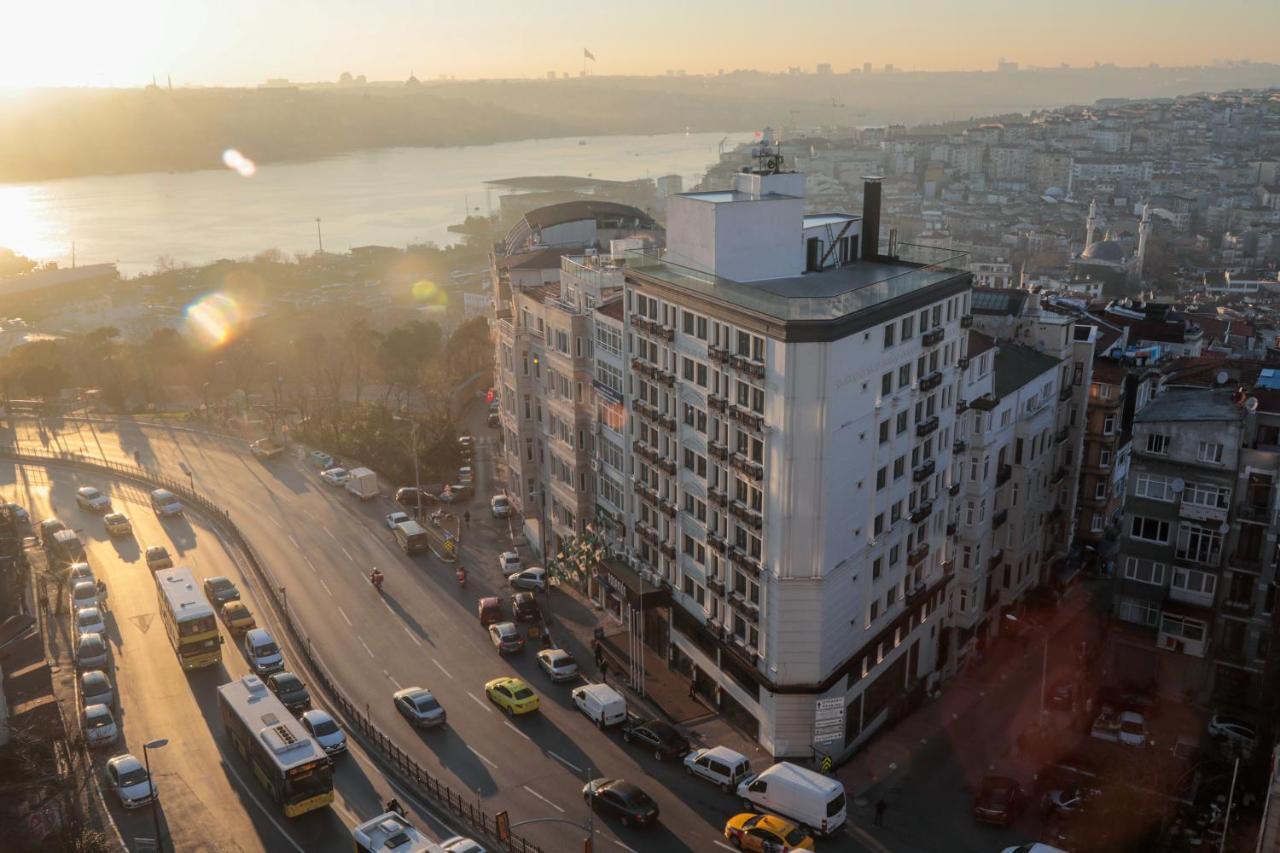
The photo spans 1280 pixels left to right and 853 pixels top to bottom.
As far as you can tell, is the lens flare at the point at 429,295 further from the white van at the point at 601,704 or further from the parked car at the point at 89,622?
the white van at the point at 601,704

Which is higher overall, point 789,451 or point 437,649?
point 789,451

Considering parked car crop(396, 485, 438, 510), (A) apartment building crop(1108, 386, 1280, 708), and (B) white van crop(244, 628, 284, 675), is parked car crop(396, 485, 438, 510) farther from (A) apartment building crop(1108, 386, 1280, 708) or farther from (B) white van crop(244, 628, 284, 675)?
(A) apartment building crop(1108, 386, 1280, 708)

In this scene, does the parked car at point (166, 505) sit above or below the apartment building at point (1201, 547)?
below

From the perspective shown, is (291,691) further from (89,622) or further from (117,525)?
(117,525)

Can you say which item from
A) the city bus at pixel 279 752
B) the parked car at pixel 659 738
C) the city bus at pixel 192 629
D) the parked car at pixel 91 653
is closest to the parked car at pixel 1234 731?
the parked car at pixel 659 738

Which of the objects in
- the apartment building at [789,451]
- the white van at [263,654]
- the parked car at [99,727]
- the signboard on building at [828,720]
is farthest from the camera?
the white van at [263,654]

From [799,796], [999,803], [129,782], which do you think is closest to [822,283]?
[799,796]
